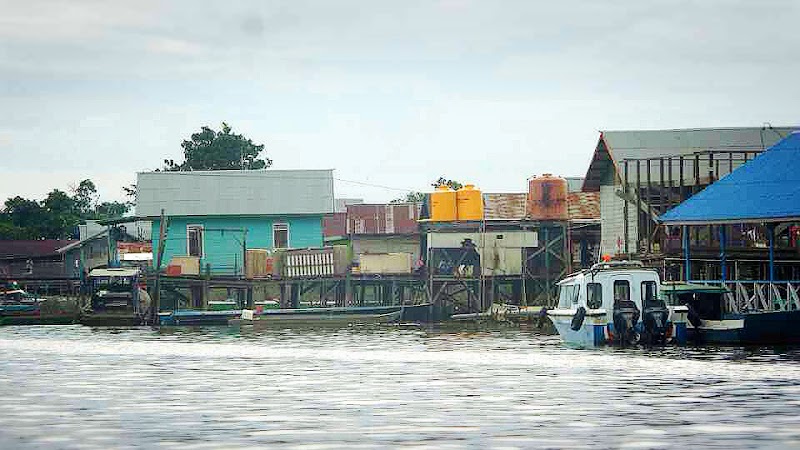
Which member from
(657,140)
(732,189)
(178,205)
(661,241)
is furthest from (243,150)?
(732,189)

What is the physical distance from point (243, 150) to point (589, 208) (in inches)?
1901

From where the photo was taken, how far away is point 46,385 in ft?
97.1

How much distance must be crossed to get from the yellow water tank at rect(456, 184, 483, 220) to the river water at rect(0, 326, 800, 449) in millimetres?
24636

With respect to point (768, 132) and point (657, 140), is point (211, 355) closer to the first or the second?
point (657, 140)

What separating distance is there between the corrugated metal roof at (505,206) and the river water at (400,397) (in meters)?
25.7

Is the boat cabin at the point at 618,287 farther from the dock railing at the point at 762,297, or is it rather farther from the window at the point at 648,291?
the dock railing at the point at 762,297

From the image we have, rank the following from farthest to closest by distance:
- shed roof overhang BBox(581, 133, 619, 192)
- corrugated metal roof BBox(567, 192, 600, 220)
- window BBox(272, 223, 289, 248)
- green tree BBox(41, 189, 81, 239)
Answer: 1. green tree BBox(41, 189, 81, 239)
2. window BBox(272, 223, 289, 248)
3. corrugated metal roof BBox(567, 192, 600, 220)
4. shed roof overhang BBox(581, 133, 619, 192)

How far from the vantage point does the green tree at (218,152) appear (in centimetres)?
11069

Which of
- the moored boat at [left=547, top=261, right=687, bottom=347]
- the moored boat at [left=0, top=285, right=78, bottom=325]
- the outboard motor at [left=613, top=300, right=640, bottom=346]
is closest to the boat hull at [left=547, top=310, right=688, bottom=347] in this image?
the moored boat at [left=547, top=261, right=687, bottom=347]

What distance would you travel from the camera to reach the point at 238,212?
7619cm

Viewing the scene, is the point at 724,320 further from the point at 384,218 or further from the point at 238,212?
the point at 238,212

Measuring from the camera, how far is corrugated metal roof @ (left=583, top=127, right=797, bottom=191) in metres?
56.8

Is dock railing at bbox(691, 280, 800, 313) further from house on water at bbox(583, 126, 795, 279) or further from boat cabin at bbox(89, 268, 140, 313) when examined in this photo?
boat cabin at bbox(89, 268, 140, 313)

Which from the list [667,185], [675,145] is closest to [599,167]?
[675,145]
